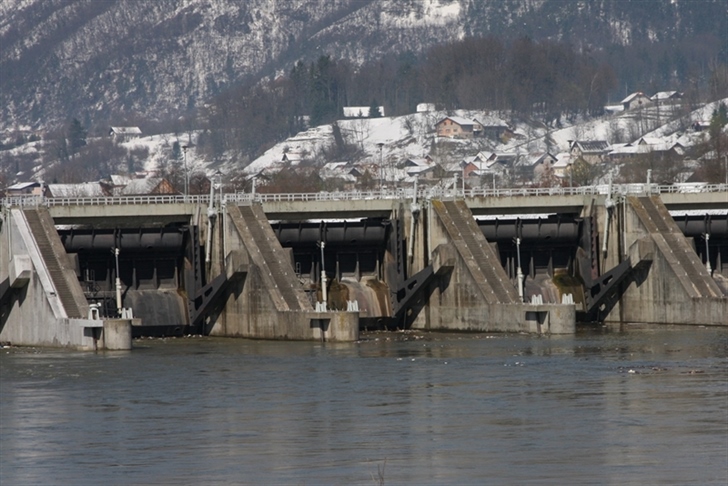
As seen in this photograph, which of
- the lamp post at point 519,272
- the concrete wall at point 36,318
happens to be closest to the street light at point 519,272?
the lamp post at point 519,272

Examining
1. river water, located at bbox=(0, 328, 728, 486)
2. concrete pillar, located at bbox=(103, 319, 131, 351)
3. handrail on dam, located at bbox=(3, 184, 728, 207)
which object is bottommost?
river water, located at bbox=(0, 328, 728, 486)

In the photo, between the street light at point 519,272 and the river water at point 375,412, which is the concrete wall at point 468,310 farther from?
the street light at point 519,272

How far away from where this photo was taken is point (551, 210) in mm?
93312

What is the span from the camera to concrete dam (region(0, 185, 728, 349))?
3125 inches

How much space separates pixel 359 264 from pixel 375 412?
3394cm

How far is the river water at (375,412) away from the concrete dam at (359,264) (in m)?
2.52

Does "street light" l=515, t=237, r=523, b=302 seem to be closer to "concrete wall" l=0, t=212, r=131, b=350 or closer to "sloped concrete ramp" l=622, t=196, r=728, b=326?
"sloped concrete ramp" l=622, t=196, r=728, b=326

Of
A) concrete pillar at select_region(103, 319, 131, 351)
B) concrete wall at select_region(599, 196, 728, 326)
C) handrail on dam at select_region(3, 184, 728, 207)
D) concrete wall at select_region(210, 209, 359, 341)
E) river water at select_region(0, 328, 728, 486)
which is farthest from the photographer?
handrail on dam at select_region(3, 184, 728, 207)

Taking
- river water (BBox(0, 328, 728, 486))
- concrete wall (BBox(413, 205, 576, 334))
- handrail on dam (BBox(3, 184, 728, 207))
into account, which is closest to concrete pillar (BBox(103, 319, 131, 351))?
river water (BBox(0, 328, 728, 486))

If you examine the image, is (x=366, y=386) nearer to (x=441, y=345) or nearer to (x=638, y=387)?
(x=638, y=387)

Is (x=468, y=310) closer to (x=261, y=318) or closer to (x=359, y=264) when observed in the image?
(x=359, y=264)

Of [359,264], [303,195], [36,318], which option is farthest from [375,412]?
[303,195]

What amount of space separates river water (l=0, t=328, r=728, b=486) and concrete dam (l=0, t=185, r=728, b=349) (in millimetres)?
2516

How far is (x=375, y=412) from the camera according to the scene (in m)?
56.6
